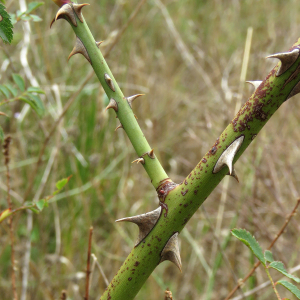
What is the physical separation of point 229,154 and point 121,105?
0.21 meters

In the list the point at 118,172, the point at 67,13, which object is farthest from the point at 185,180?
the point at 118,172

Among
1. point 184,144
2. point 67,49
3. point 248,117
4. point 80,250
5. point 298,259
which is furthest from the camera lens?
point 184,144

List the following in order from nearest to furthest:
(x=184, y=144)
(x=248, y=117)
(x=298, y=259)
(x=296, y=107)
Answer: (x=248, y=117) → (x=298, y=259) → (x=296, y=107) → (x=184, y=144)

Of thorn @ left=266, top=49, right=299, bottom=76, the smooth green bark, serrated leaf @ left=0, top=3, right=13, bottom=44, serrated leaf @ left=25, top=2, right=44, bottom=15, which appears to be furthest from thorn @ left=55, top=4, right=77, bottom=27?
serrated leaf @ left=25, top=2, right=44, bottom=15

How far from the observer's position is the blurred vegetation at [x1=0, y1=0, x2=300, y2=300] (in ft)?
6.83

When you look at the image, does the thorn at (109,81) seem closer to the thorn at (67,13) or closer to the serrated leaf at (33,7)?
the thorn at (67,13)

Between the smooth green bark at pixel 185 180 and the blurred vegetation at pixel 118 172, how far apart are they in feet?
3.86

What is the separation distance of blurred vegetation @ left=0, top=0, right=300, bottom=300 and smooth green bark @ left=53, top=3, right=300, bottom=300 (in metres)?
1.18

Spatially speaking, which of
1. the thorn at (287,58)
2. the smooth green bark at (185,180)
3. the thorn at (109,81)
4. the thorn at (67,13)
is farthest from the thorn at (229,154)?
the thorn at (67,13)

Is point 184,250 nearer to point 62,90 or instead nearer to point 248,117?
point 62,90

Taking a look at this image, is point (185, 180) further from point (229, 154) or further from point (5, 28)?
point (5, 28)

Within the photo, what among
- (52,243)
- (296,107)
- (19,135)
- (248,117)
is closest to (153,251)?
(248,117)

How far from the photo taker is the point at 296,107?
2648mm

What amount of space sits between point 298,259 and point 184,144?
1.79 meters
